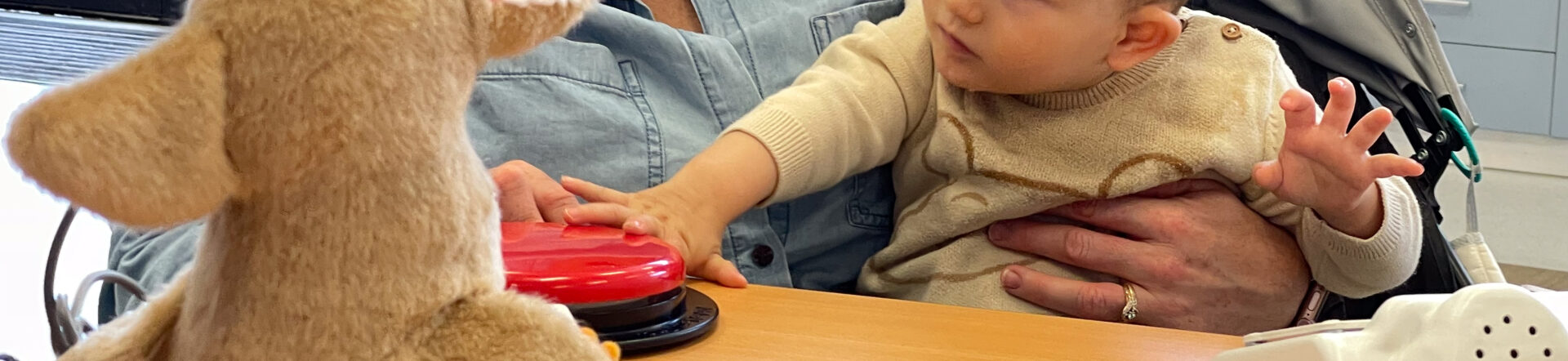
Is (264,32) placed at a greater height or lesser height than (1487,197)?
greater

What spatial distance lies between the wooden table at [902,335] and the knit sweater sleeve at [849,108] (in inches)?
8.8

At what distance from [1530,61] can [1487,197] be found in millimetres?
373

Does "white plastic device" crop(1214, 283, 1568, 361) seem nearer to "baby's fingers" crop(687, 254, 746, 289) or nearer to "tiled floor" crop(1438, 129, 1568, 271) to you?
"baby's fingers" crop(687, 254, 746, 289)

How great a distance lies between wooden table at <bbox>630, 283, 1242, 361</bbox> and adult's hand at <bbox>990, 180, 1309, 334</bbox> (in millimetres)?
291

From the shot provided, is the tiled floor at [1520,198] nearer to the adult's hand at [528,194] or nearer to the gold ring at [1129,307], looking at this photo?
the gold ring at [1129,307]

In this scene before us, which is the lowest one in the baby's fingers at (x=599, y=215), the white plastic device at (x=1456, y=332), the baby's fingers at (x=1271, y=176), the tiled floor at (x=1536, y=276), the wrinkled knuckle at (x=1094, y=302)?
the tiled floor at (x=1536, y=276)

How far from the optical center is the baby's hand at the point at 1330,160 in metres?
0.81

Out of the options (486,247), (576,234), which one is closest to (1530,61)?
(576,234)

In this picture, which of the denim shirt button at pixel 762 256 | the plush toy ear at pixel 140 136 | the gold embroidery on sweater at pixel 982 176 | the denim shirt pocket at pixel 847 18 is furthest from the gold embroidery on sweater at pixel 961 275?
the plush toy ear at pixel 140 136

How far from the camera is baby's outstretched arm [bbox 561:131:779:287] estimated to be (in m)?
0.77

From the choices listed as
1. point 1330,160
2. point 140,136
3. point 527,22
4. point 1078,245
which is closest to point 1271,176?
point 1330,160

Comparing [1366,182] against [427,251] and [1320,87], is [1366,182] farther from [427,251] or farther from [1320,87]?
[427,251]

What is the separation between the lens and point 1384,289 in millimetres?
998

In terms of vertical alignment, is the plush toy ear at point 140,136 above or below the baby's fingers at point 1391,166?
above
